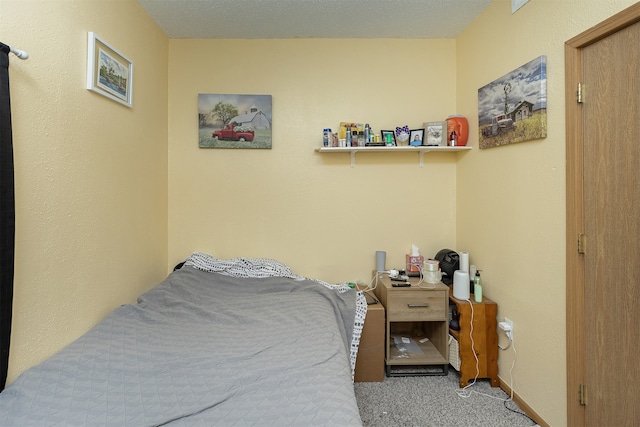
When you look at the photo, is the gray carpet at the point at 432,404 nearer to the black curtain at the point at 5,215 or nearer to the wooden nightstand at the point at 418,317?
the wooden nightstand at the point at 418,317

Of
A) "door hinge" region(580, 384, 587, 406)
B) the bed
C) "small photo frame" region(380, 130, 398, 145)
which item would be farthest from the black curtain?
"door hinge" region(580, 384, 587, 406)

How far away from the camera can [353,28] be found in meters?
2.35

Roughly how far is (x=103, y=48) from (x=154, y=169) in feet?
2.78

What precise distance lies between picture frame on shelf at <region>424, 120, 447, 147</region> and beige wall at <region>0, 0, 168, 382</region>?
213 centimetres

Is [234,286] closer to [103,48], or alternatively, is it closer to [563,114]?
[103,48]

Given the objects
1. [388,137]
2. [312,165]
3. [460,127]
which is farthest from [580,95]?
[312,165]

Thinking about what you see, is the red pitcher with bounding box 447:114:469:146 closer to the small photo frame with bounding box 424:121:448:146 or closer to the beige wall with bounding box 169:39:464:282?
the small photo frame with bounding box 424:121:448:146

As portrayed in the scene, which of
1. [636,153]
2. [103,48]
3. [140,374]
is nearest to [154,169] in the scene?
[103,48]

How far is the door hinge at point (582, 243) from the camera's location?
1.43 m

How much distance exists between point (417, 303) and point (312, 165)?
1343 mm

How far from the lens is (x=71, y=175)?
56.6 inches

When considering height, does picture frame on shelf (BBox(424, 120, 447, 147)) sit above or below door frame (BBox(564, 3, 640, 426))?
above

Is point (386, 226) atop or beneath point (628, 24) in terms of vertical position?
beneath

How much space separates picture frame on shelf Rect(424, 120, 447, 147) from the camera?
7.82 ft
